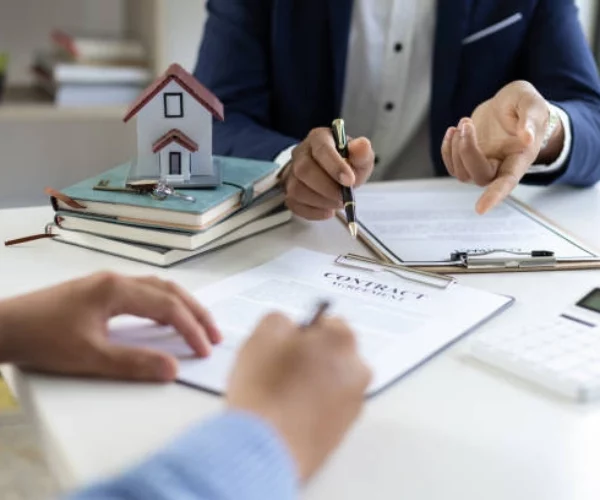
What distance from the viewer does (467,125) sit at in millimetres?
1024

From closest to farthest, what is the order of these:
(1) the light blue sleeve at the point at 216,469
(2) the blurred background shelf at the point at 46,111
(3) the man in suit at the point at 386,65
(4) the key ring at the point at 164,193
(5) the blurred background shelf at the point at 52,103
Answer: (1) the light blue sleeve at the point at 216,469 < (4) the key ring at the point at 164,193 < (3) the man in suit at the point at 386,65 < (2) the blurred background shelf at the point at 46,111 < (5) the blurred background shelf at the point at 52,103

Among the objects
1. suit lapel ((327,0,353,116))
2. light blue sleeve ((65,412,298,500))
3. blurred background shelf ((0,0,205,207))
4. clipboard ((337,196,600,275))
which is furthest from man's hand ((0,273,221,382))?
blurred background shelf ((0,0,205,207))

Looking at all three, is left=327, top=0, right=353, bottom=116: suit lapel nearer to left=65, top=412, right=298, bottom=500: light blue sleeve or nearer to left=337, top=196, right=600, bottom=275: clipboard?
left=337, top=196, right=600, bottom=275: clipboard

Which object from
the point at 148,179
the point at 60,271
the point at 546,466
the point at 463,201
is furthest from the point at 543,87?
the point at 546,466

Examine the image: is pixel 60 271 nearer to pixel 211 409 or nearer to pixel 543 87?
pixel 211 409

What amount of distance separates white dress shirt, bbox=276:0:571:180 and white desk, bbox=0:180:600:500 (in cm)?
79

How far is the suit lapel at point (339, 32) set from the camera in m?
1.41

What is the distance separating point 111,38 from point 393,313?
63.1 inches

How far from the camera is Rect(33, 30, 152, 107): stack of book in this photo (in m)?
2.05

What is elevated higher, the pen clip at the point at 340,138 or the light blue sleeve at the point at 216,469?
the pen clip at the point at 340,138

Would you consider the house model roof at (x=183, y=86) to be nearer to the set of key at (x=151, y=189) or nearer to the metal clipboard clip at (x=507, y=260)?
the set of key at (x=151, y=189)

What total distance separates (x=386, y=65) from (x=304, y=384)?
1.00 meters

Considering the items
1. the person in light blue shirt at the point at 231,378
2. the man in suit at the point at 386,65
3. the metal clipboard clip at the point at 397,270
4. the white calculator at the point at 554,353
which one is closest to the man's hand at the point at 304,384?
the person in light blue shirt at the point at 231,378

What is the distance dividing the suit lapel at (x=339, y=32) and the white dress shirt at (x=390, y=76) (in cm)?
3
